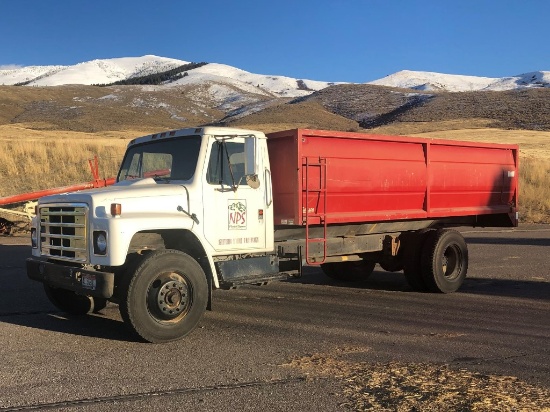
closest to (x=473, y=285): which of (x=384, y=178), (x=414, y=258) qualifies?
(x=414, y=258)

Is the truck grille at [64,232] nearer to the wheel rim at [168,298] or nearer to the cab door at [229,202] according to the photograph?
the wheel rim at [168,298]

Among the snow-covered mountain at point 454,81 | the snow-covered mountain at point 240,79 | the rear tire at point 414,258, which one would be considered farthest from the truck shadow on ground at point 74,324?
the snow-covered mountain at point 454,81

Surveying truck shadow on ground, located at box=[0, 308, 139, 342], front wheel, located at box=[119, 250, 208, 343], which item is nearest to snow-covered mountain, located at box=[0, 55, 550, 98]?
truck shadow on ground, located at box=[0, 308, 139, 342]

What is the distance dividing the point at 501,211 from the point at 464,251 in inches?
49.3

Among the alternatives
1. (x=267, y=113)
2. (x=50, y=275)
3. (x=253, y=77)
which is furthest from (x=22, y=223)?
(x=253, y=77)

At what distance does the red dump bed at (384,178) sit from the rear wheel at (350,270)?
1747 mm

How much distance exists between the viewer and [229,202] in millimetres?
7355

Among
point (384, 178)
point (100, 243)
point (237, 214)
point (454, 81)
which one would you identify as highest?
point (454, 81)

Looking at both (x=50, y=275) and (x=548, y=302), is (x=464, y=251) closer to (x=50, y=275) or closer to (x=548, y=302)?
(x=548, y=302)

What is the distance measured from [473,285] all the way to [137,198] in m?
6.29

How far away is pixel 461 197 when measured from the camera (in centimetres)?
1030

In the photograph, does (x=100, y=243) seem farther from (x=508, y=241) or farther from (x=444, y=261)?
(x=508, y=241)

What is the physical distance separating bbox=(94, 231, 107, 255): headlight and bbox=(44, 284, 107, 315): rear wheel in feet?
5.24

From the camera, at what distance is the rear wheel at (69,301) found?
795cm
